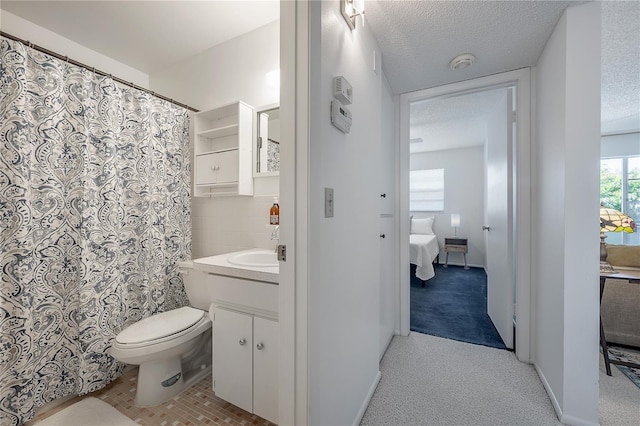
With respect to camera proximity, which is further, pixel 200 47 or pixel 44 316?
pixel 200 47

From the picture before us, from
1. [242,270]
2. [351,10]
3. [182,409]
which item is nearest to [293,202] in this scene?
[242,270]

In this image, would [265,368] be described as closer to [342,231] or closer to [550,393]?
[342,231]

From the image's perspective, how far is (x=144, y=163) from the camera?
1.89m

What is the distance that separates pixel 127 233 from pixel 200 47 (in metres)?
1.60

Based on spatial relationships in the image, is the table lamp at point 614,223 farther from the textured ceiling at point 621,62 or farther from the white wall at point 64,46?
the white wall at point 64,46

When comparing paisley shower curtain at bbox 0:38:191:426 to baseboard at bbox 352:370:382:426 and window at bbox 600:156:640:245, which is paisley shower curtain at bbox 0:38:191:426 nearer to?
baseboard at bbox 352:370:382:426

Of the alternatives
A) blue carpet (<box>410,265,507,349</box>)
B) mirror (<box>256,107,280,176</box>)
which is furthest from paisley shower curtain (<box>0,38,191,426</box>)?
blue carpet (<box>410,265,507,349</box>)

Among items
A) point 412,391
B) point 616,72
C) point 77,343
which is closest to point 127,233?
point 77,343

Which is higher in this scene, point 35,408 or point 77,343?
point 77,343

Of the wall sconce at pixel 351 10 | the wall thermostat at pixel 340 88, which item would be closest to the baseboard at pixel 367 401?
the wall thermostat at pixel 340 88

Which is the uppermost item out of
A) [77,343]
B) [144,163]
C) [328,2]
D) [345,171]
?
[328,2]

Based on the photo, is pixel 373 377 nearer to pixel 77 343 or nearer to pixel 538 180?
pixel 538 180

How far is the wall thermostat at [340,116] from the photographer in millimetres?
1036

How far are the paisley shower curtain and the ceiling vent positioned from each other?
7.02 feet
